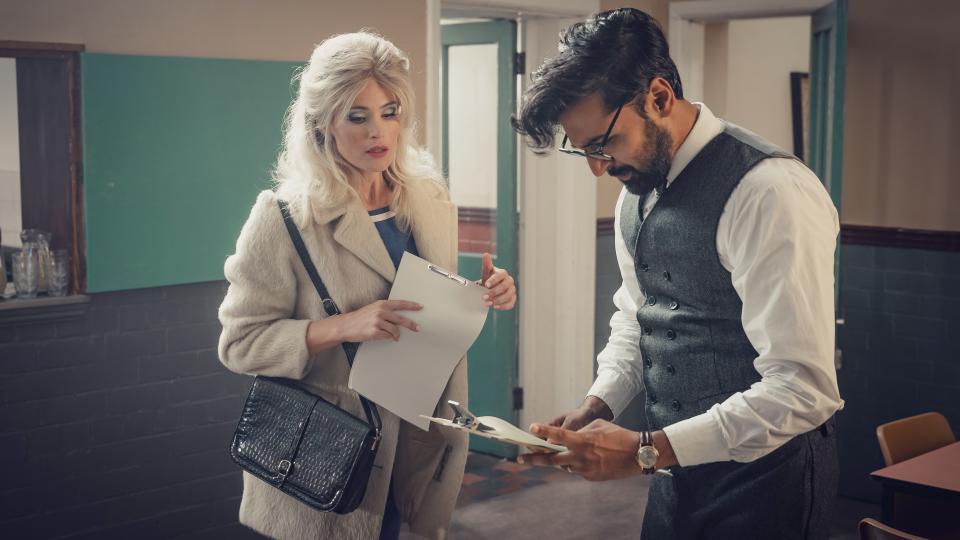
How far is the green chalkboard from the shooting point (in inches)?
145

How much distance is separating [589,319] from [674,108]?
3.84m

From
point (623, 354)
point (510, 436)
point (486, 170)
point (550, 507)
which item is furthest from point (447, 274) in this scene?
point (486, 170)

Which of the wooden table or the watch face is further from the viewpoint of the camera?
the wooden table

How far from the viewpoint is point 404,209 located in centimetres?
262

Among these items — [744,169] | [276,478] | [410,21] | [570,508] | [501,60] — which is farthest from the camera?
[501,60]

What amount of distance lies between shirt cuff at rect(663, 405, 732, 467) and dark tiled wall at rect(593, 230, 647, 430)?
3.99m

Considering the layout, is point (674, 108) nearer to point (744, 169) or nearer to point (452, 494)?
point (744, 169)

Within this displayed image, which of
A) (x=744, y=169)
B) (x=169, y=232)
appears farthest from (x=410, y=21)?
(x=744, y=169)

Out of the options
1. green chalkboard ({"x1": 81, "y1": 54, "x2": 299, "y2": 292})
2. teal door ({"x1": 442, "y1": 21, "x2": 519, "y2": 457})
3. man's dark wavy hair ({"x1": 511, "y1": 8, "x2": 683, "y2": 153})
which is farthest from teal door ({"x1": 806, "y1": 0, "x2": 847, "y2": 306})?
man's dark wavy hair ({"x1": 511, "y1": 8, "x2": 683, "y2": 153})

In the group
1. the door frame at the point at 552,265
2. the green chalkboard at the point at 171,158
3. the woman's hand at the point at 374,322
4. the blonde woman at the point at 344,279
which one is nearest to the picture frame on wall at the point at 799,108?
the door frame at the point at 552,265

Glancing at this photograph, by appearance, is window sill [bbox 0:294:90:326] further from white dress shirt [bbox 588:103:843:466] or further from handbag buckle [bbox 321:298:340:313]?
white dress shirt [bbox 588:103:843:466]

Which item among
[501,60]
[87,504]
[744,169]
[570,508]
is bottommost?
[570,508]

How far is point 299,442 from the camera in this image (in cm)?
245

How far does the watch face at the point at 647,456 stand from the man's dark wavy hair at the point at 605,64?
0.60 m
